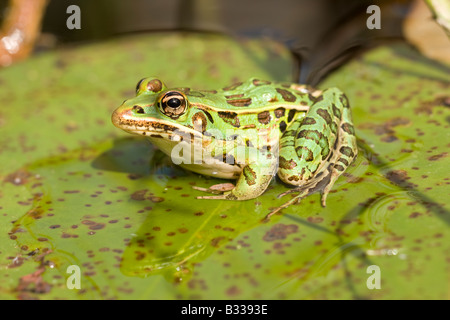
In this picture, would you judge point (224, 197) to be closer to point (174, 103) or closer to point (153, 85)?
point (174, 103)

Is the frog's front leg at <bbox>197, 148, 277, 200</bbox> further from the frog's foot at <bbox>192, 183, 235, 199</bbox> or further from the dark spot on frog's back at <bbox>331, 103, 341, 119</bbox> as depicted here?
the dark spot on frog's back at <bbox>331, 103, 341, 119</bbox>

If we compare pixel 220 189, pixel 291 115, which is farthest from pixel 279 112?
pixel 220 189

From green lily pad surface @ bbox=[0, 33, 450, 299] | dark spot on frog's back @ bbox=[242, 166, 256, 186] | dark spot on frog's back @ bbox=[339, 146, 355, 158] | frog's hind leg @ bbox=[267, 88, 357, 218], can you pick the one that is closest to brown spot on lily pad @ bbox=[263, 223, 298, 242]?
green lily pad surface @ bbox=[0, 33, 450, 299]

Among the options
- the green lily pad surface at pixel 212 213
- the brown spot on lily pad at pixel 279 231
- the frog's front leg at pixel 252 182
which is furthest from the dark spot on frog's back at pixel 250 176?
the brown spot on lily pad at pixel 279 231
